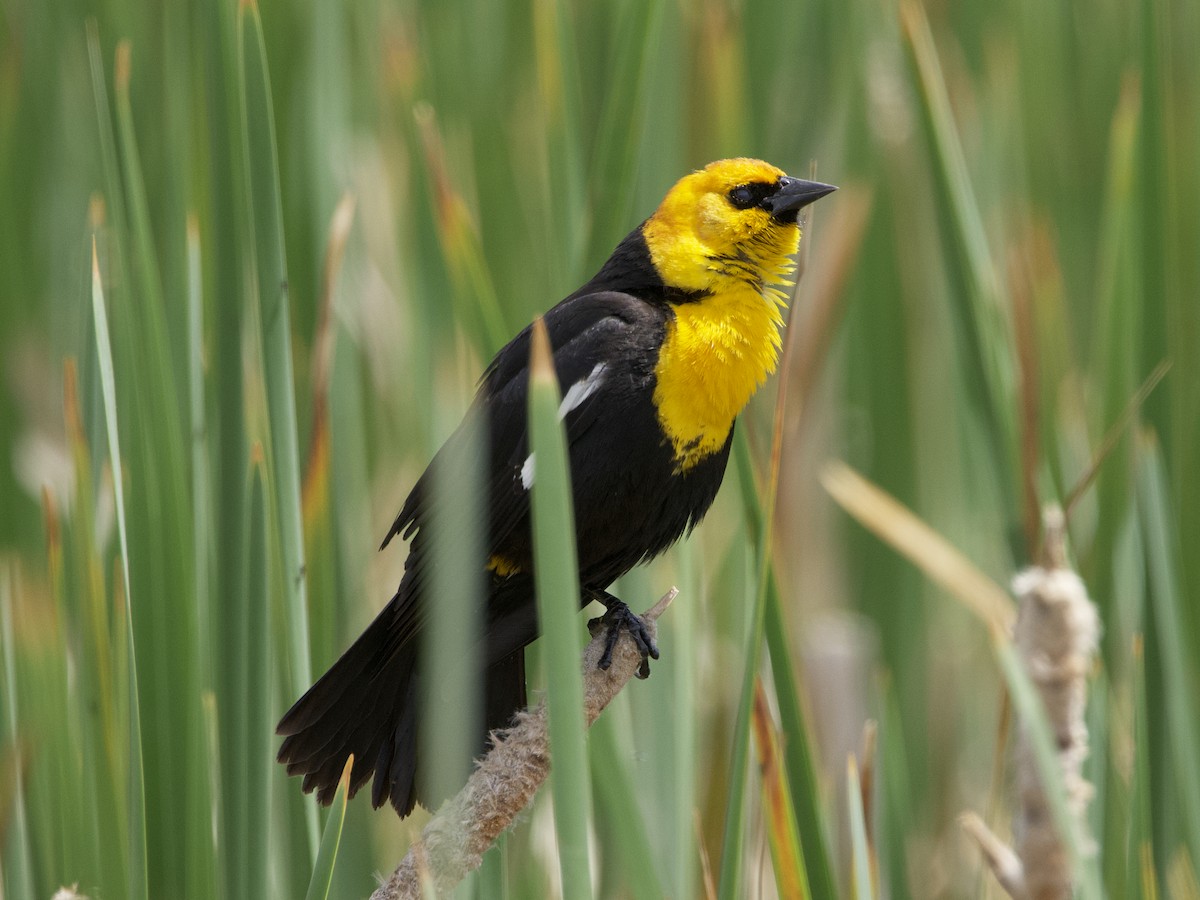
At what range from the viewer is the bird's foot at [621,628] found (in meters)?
1.48

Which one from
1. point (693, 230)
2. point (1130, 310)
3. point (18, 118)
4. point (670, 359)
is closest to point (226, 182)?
point (670, 359)

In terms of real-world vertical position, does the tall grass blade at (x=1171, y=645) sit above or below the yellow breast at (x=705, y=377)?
below

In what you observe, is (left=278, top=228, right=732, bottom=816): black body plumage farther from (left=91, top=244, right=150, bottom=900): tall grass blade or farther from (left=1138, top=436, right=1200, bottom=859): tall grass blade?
(left=1138, top=436, right=1200, bottom=859): tall grass blade

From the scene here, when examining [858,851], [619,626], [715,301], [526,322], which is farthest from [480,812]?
[526,322]

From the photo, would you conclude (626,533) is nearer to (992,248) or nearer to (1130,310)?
(1130,310)

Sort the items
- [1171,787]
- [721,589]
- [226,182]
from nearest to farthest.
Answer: [226,182] → [1171,787] → [721,589]

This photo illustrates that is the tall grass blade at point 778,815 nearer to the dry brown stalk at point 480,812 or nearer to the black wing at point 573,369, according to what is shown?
the dry brown stalk at point 480,812

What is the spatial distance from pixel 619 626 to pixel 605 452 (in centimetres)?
20

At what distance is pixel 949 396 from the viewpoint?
2570 millimetres

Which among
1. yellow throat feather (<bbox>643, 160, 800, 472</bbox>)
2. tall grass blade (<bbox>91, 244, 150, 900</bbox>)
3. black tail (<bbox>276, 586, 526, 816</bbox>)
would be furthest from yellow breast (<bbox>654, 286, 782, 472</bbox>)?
tall grass blade (<bbox>91, 244, 150, 900</bbox>)

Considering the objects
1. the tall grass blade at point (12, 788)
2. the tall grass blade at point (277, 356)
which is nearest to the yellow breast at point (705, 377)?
the tall grass blade at point (277, 356)

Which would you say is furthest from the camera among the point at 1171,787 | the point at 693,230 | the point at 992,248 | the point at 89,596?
the point at 992,248

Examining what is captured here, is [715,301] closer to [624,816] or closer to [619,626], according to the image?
[619,626]

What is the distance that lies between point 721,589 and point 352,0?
1.16 m
